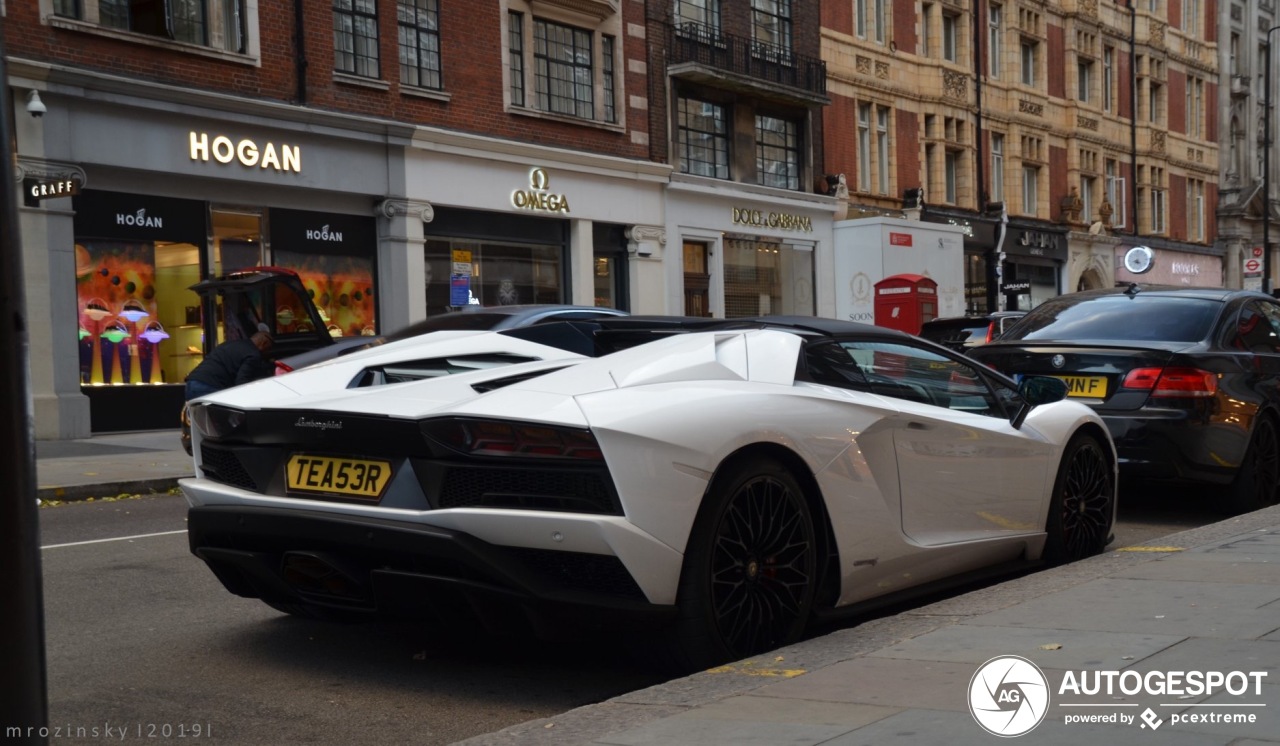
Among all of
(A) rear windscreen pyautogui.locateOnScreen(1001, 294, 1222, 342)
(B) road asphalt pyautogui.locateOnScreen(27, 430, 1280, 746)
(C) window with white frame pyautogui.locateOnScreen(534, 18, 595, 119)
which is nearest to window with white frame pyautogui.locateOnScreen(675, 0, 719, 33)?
(C) window with white frame pyautogui.locateOnScreen(534, 18, 595, 119)

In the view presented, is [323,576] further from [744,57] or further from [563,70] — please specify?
[744,57]

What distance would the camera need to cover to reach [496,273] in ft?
81.7

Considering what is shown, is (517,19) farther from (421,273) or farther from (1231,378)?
(1231,378)

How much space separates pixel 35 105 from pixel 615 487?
14869 millimetres

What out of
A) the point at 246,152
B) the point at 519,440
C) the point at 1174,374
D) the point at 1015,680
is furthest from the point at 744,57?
the point at 1015,680

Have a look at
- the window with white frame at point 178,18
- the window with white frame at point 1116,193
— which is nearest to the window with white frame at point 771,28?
the window with white frame at point 178,18

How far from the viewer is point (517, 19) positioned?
25.4 meters

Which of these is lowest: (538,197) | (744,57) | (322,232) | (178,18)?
A: (322,232)

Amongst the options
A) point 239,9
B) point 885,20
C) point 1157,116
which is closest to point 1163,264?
point 1157,116

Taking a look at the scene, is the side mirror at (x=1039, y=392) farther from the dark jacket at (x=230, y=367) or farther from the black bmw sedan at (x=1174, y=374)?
the dark jacket at (x=230, y=367)

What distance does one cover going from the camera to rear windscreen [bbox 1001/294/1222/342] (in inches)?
360

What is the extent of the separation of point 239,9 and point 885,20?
65.4ft

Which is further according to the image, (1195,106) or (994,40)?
(1195,106)

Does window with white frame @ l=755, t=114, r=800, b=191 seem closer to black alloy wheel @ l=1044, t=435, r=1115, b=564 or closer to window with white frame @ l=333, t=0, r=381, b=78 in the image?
window with white frame @ l=333, t=0, r=381, b=78
